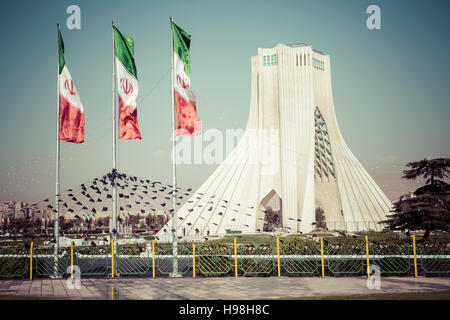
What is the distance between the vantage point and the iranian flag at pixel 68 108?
12117 mm

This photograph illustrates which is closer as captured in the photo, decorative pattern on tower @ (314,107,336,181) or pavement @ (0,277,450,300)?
pavement @ (0,277,450,300)

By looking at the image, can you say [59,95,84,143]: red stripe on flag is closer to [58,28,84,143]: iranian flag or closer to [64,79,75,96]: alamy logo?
[58,28,84,143]: iranian flag

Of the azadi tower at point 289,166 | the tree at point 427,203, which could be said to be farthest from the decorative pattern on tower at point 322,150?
the tree at point 427,203

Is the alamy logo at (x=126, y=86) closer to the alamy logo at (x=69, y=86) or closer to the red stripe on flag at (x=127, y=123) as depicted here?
the red stripe on flag at (x=127, y=123)

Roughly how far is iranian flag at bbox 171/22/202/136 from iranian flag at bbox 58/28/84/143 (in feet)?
9.97

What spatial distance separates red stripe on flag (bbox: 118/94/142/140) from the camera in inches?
470

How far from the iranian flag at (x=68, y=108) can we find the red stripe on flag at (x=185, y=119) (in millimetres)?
3031

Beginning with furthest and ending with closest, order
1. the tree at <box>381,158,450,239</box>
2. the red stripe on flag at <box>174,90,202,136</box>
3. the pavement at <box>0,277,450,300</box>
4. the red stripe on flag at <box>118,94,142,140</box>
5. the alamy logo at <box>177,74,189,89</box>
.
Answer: the tree at <box>381,158,450,239</box> → the alamy logo at <box>177,74,189,89</box> → the red stripe on flag at <box>174,90,202,136</box> → the red stripe on flag at <box>118,94,142,140</box> → the pavement at <box>0,277,450,300</box>

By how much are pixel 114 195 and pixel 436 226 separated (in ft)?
43.8

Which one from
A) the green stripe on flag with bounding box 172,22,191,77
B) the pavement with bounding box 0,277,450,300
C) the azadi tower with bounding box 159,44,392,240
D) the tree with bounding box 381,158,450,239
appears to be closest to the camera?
the pavement with bounding box 0,277,450,300

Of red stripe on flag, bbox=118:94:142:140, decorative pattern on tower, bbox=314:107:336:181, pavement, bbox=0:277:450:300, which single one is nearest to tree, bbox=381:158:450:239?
pavement, bbox=0:277:450:300
